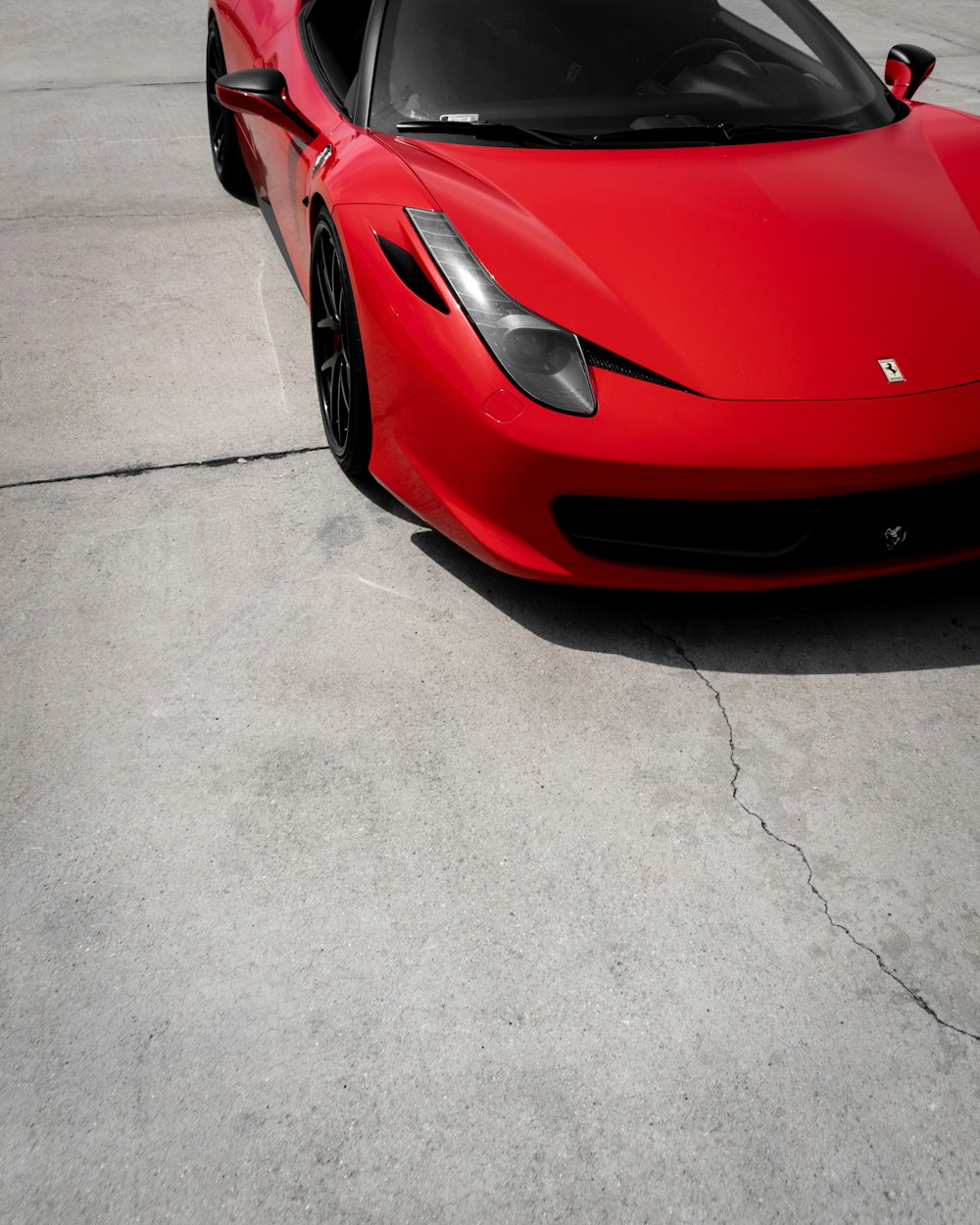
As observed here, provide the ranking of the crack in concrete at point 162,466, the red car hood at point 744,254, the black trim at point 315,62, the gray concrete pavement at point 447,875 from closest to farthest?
the gray concrete pavement at point 447,875
the red car hood at point 744,254
the crack in concrete at point 162,466
the black trim at point 315,62

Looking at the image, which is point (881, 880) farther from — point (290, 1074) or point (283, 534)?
point (283, 534)

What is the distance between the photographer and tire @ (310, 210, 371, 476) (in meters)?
2.83

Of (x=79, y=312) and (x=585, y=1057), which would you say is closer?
(x=585, y=1057)

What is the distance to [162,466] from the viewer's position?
130 inches

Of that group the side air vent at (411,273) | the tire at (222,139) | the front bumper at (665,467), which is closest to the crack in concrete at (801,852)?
the front bumper at (665,467)

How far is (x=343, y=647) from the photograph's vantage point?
2.63 meters

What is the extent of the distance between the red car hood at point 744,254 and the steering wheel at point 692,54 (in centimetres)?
39

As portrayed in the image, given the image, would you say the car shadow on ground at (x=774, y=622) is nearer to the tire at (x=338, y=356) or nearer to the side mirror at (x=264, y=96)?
the tire at (x=338, y=356)

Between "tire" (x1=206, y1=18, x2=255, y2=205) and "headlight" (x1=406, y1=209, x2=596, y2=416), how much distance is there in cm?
291

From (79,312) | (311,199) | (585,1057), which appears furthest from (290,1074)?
(79,312)

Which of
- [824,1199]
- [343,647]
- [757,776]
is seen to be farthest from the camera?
[343,647]

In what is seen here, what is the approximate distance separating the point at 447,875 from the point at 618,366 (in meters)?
1.05

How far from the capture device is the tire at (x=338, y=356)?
2832mm

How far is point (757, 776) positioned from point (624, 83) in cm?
192
